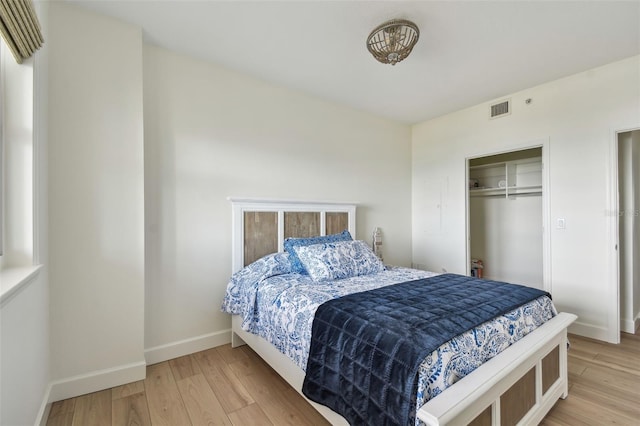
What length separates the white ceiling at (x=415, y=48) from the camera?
6.45 ft

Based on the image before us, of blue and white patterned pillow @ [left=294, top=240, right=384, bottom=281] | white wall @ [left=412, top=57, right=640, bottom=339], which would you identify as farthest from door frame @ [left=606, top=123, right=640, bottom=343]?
blue and white patterned pillow @ [left=294, top=240, right=384, bottom=281]

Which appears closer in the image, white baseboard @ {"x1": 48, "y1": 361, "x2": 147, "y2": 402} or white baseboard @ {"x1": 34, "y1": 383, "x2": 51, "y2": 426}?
white baseboard @ {"x1": 34, "y1": 383, "x2": 51, "y2": 426}

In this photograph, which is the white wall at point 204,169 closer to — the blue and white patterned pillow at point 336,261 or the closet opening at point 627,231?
the blue and white patterned pillow at point 336,261

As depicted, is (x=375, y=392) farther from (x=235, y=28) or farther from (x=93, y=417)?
(x=235, y=28)

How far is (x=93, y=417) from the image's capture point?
171 cm

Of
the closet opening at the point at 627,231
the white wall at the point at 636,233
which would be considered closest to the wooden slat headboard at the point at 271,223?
the closet opening at the point at 627,231

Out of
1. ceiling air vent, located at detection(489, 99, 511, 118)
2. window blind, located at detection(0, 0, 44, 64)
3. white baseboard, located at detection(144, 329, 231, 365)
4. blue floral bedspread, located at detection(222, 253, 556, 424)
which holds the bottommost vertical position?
white baseboard, located at detection(144, 329, 231, 365)

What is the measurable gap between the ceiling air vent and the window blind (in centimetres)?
413

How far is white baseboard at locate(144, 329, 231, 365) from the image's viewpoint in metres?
2.33

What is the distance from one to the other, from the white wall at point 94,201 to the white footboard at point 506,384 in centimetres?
104

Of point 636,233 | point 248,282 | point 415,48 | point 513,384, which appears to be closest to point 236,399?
point 248,282

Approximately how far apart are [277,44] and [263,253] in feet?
6.15

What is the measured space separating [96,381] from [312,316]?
64.0 inches

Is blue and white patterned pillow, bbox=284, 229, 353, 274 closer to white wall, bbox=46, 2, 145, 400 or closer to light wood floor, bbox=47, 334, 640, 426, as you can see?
light wood floor, bbox=47, 334, 640, 426
